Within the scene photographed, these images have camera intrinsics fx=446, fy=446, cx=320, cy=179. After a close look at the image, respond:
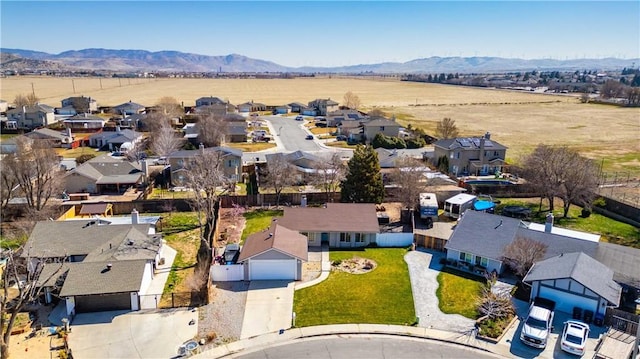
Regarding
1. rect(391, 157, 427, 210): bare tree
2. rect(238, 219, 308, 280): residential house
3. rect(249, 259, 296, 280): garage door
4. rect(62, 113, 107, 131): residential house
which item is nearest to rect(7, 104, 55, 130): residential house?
rect(62, 113, 107, 131): residential house

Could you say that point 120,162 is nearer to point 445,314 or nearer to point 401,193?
point 401,193

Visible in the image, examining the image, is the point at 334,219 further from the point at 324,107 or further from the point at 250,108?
the point at 250,108

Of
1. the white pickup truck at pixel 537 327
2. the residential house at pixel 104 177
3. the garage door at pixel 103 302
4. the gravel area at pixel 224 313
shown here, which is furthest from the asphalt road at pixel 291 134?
the white pickup truck at pixel 537 327

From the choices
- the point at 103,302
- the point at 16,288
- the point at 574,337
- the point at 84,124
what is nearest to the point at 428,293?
the point at 574,337

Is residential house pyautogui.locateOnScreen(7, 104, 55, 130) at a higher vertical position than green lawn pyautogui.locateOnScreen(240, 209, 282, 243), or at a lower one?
higher

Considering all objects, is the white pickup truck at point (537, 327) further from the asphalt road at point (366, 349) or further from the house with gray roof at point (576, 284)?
the asphalt road at point (366, 349)

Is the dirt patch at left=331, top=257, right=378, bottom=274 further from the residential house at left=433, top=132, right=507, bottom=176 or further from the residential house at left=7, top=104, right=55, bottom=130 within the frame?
the residential house at left=7, top=104, right=55, bottom=130
